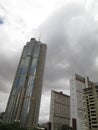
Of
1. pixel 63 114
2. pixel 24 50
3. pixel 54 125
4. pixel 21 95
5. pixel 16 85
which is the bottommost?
pixel 54 125

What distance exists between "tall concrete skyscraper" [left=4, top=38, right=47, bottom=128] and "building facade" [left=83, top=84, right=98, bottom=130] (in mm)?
59335

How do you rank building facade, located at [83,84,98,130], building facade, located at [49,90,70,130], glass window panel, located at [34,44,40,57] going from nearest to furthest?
building facade, located at [83,84,98,130] → building facade, located at [49,90,70,130] → glass window panel, located at [34,44,40,57]

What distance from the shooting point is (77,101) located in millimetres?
148000

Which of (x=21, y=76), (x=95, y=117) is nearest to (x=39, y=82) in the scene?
(x=21, y=76)

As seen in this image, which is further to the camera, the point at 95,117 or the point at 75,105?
the point at 75,105

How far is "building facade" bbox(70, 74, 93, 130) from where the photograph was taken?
444 ft

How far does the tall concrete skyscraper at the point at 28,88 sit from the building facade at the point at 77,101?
116 ft

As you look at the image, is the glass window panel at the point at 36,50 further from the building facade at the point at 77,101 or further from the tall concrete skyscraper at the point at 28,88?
the building facade at the point at 77,101

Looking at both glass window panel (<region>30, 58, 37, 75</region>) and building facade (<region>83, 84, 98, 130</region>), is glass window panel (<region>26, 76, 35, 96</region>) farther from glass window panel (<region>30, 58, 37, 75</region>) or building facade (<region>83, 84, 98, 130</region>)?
building facade (<region>83, 84, 98, 130</region>)

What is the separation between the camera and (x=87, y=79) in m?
174

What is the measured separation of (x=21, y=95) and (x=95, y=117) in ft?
271

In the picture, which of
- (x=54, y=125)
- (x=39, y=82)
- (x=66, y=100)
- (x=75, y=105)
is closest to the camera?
(x=75, y=105)

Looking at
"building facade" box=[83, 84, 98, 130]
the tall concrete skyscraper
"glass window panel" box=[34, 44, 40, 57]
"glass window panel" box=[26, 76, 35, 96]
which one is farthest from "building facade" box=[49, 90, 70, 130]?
"building facade" box=[83, 84, 98, 130]

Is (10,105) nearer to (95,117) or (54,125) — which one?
(54,125)
